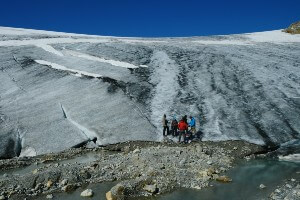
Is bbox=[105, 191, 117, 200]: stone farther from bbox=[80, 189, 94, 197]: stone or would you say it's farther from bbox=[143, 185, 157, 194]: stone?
bbox=[143, 185, 157, 194]: stone

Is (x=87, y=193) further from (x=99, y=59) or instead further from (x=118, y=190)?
(x=99, y=59)

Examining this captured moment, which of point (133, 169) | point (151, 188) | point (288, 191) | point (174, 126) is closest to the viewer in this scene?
point (288, 191)

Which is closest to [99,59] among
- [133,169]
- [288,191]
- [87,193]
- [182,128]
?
[182,128]

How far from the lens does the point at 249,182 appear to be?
15.1 metres

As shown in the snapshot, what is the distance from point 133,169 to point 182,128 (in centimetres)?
502

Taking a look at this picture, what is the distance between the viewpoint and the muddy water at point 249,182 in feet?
44.7

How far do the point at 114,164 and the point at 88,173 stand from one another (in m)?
1.45

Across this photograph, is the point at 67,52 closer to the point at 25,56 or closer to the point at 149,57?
the point at 25,56

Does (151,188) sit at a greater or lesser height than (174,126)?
lesser

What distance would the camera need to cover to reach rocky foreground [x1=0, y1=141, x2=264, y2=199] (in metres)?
14.2

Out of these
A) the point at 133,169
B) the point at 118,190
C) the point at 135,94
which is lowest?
the point at 133,169

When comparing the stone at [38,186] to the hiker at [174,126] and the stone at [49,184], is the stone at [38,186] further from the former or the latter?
the hiker at [174,126]

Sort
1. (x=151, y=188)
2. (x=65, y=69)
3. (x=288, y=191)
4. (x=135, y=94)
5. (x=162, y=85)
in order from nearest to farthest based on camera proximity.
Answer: (x=288, y=191) → (x=151, y=188) → (x=135, y=94) → (x=162, y=85) → (x=65, y=69)

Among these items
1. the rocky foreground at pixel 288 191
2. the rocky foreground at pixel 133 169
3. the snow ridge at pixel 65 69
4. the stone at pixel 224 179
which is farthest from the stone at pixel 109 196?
the snow ridge at pixel 65 69
